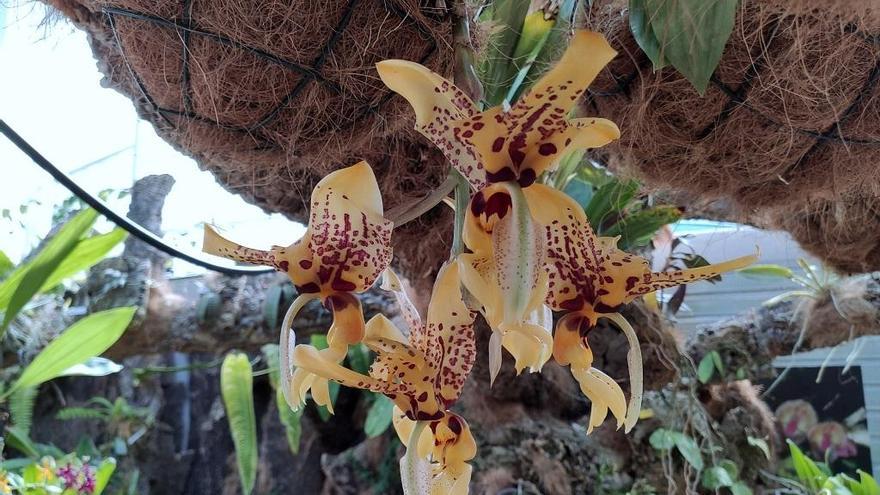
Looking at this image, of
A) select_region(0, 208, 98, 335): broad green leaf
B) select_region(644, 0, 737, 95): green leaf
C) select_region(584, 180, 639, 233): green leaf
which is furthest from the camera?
select_region(0, 208, 98, 335): broad green leaf

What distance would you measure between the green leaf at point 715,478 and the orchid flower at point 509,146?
→ 115 cm

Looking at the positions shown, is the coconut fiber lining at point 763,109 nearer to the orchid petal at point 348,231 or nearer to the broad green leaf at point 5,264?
the orchid petal at point 348,231

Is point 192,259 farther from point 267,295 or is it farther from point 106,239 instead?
point 267,295

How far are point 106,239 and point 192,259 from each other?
357 millimetres

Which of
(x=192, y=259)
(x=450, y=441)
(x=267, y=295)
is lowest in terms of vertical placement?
(x=450, y=441)

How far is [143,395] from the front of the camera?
2.50 meters

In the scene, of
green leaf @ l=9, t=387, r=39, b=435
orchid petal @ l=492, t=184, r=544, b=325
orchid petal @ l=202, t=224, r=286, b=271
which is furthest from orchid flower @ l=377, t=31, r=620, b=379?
green leaf @ l=9, t=387, r=39, b=435

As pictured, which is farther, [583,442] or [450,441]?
[583,442]

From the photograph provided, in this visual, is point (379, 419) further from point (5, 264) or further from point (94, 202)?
point (94, 202)

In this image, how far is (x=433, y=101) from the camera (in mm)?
315

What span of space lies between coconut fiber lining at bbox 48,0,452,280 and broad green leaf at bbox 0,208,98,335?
22.6 inches

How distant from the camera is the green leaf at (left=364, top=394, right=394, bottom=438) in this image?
1.59 metres

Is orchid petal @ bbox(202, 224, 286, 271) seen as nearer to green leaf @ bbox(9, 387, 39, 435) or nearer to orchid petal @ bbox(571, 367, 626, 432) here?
orchid petal @ bbox(571, 367, 626, 432)

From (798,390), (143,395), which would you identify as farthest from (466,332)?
(143,395)
